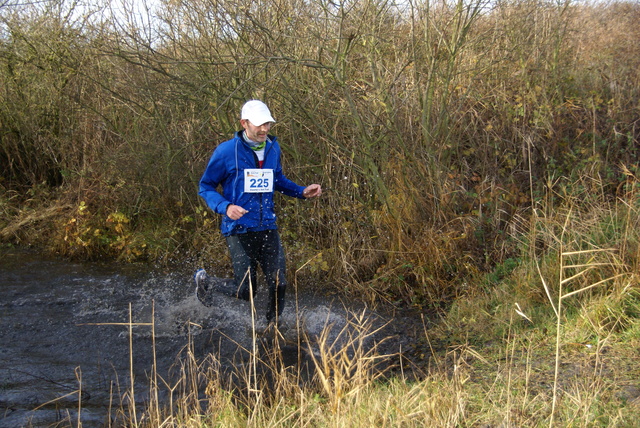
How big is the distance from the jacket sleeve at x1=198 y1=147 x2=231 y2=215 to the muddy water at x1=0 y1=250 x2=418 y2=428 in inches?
38.7

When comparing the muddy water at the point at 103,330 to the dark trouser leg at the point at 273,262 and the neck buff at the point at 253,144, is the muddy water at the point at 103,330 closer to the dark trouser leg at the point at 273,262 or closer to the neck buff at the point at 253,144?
the dark trouser leg at the point at 273,262

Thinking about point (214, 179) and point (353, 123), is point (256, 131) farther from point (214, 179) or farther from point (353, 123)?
point (353, 123)

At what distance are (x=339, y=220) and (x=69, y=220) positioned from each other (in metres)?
4.24

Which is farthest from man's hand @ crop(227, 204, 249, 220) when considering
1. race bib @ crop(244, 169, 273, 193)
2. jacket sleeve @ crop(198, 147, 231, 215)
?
race bib @ crop(244, 169, 273, 193)

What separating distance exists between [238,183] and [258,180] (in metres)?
0.16

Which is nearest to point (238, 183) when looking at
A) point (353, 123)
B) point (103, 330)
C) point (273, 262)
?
point (273, 262)

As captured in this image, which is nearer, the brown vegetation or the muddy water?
the muddy water

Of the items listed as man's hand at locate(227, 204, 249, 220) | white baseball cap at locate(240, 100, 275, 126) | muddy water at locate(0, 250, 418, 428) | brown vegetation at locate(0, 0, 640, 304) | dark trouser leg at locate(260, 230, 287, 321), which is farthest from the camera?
brown vegetation at locate(0, 0, 640, 304)

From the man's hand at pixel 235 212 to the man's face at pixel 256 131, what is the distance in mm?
602

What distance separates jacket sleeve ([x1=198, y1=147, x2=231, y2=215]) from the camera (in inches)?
195

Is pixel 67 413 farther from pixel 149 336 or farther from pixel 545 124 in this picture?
pixel 545 124

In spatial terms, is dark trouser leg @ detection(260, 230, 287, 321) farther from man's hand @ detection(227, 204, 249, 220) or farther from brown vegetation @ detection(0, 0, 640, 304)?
brown vegetation @ detection(0, 0, 640, 304)

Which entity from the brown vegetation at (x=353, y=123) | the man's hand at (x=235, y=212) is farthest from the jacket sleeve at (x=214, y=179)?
the brown vegetation at (x=353, y=123)

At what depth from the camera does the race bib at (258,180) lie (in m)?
5.03
